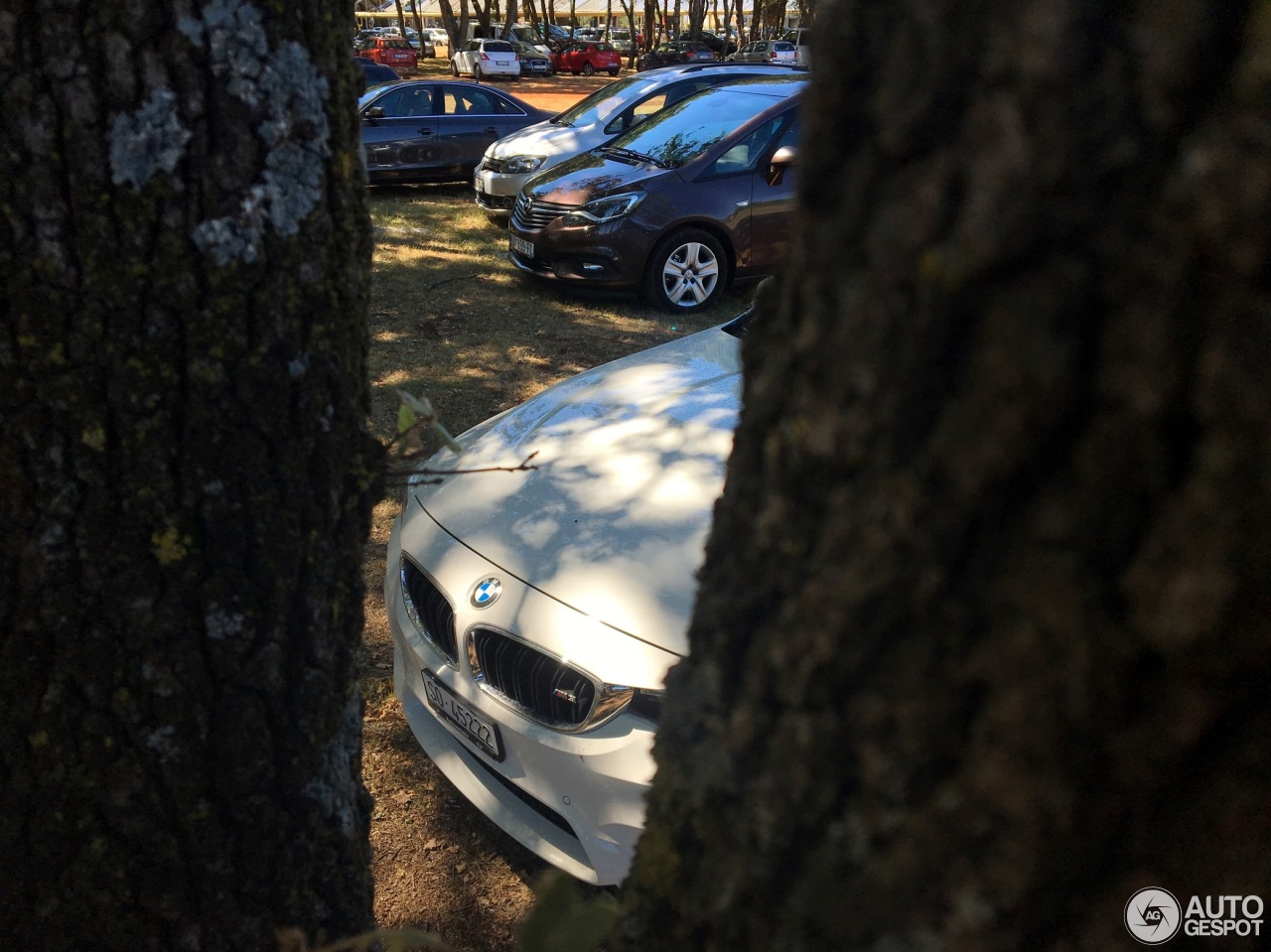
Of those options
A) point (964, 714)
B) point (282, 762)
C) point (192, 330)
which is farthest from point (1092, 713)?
point (282, 762)

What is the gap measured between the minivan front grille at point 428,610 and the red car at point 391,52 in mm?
36562

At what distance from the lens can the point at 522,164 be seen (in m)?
9.42

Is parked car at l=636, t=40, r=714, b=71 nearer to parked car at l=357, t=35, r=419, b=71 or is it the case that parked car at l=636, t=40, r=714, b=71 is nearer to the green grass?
parked car at l=357, t=35, r=419, b=71

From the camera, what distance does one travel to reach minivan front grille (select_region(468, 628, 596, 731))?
2459 millimetres

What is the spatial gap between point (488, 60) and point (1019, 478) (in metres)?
36.1

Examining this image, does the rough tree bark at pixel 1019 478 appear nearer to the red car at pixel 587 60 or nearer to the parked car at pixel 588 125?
the parked car at pixel 588 125

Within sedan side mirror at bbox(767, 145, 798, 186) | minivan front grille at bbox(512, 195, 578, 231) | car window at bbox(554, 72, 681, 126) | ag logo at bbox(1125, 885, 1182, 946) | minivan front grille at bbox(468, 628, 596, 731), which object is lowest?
minivan front grille at bbox(468, 628, 596, 731)

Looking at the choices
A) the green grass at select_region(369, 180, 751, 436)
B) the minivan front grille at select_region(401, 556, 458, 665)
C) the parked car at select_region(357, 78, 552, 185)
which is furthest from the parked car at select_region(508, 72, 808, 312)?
the minivan front grille at select_region(401, 556, 458, 665)

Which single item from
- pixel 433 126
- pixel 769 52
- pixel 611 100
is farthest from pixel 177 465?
pixel 769 52

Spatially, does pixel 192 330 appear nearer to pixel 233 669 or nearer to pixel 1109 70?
pixel 233 669

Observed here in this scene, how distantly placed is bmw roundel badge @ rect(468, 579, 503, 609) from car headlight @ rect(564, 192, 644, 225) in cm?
501

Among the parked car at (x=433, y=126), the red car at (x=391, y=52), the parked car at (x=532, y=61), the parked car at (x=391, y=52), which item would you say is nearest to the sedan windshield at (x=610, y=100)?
the parked car at (x=433, y=126)

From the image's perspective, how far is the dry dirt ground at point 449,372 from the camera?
277cm

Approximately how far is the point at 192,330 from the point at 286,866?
2.89 ft
